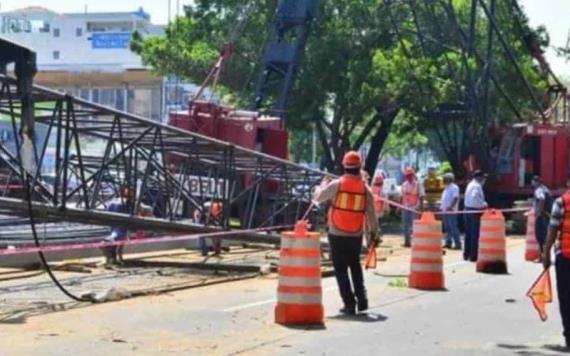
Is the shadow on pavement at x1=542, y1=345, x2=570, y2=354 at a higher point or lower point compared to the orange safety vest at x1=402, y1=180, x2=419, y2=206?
lower

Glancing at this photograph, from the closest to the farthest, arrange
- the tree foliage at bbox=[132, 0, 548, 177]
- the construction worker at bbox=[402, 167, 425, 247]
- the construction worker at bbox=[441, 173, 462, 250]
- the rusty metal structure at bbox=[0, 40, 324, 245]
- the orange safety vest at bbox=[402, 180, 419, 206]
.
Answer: the rusty metal structure at bbox=[0, 40, 324, 245], the construction worker at bbox=[441, 173, 462, 250], the construction worker at bbox=[402, 167, 425, 247], the orange safety vest at bbox=[402, 180, 419, 206], the tree foliage at bbox=[132, 0, 548, 177]

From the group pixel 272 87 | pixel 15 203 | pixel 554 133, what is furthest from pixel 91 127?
pixel 554 133

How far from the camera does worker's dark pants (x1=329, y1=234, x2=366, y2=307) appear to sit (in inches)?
528

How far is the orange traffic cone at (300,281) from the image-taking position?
40.4 feet

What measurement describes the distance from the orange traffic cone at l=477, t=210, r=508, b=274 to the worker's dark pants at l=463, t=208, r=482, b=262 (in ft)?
6.26

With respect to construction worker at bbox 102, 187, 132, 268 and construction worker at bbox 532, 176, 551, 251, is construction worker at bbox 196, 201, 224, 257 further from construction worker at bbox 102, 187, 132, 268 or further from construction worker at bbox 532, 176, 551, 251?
construction worker at bbox 532, 176, 551, 251

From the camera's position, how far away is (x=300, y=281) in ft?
40.5

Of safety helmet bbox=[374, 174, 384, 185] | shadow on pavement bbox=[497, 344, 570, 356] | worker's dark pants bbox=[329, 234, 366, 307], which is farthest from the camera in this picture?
safety helmet bbox=[374, 174, 384, 185]

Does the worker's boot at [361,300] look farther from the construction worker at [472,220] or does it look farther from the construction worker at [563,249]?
the construction worker at [472,220]

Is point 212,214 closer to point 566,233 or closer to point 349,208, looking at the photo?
point 349,208

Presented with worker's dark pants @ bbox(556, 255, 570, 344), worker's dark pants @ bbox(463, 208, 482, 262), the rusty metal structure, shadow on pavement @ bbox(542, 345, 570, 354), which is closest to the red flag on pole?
worker's dark pants @ bbox(556, 255, 570, 344)

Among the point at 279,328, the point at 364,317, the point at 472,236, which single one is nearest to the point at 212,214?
the point at 472,236

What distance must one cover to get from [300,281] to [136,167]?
602 centimetres

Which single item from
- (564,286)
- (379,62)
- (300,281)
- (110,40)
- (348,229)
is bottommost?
Answer: (300,281)
